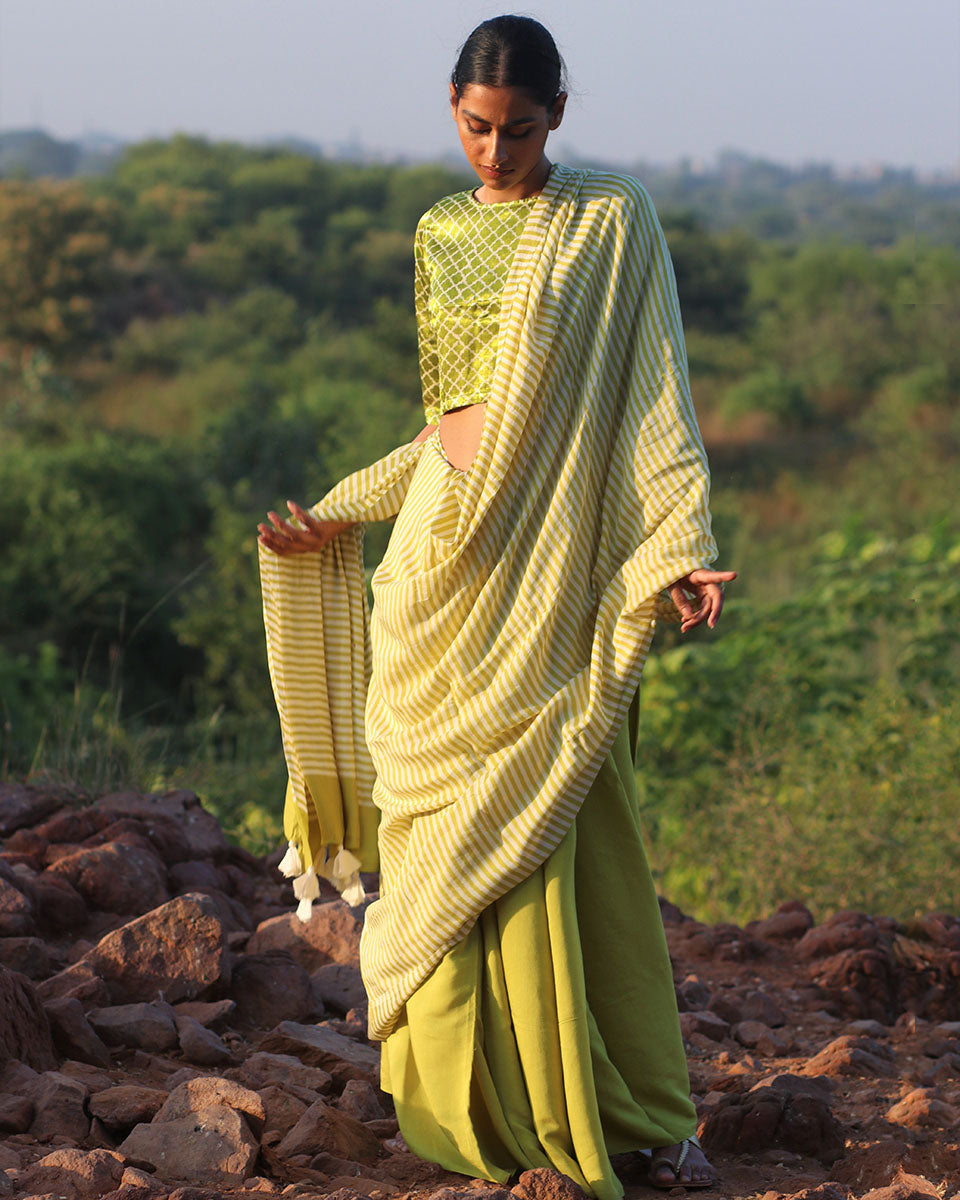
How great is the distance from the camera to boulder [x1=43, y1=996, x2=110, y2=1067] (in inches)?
116

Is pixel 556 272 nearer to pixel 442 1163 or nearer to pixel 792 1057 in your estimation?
pixel 442 1163

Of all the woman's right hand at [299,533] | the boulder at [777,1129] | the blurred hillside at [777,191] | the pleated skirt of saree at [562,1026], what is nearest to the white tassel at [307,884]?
the pleated skirt of saree at [562,1026]

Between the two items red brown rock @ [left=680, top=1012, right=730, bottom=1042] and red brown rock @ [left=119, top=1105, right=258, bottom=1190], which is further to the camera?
red brown rock @ [left=680, top=1012, right=730, bottom=1042]

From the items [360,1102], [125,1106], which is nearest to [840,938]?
[360,1102]

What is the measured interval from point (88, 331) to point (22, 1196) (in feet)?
98.5

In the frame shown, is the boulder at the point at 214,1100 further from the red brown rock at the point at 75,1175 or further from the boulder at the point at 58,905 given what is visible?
the boulder at the point at 58,905

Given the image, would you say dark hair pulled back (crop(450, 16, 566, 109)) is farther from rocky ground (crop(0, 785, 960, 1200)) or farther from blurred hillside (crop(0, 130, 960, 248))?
blurred hillside (crop(0, 130, 960, 248))

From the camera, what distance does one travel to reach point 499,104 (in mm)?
2502

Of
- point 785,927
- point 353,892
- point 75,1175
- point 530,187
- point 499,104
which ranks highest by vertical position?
point 499,104

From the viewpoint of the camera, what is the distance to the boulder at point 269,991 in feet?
10.8

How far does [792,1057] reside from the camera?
346 cm

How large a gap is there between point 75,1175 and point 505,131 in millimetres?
1872

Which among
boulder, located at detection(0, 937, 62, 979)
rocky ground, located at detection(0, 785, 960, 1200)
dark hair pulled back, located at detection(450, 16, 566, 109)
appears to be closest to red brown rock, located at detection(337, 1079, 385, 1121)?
rocky ground, located at detection(0, 785, 960, 1200)

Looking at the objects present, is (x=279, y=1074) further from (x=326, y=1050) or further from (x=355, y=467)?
(x=355, y=467)
